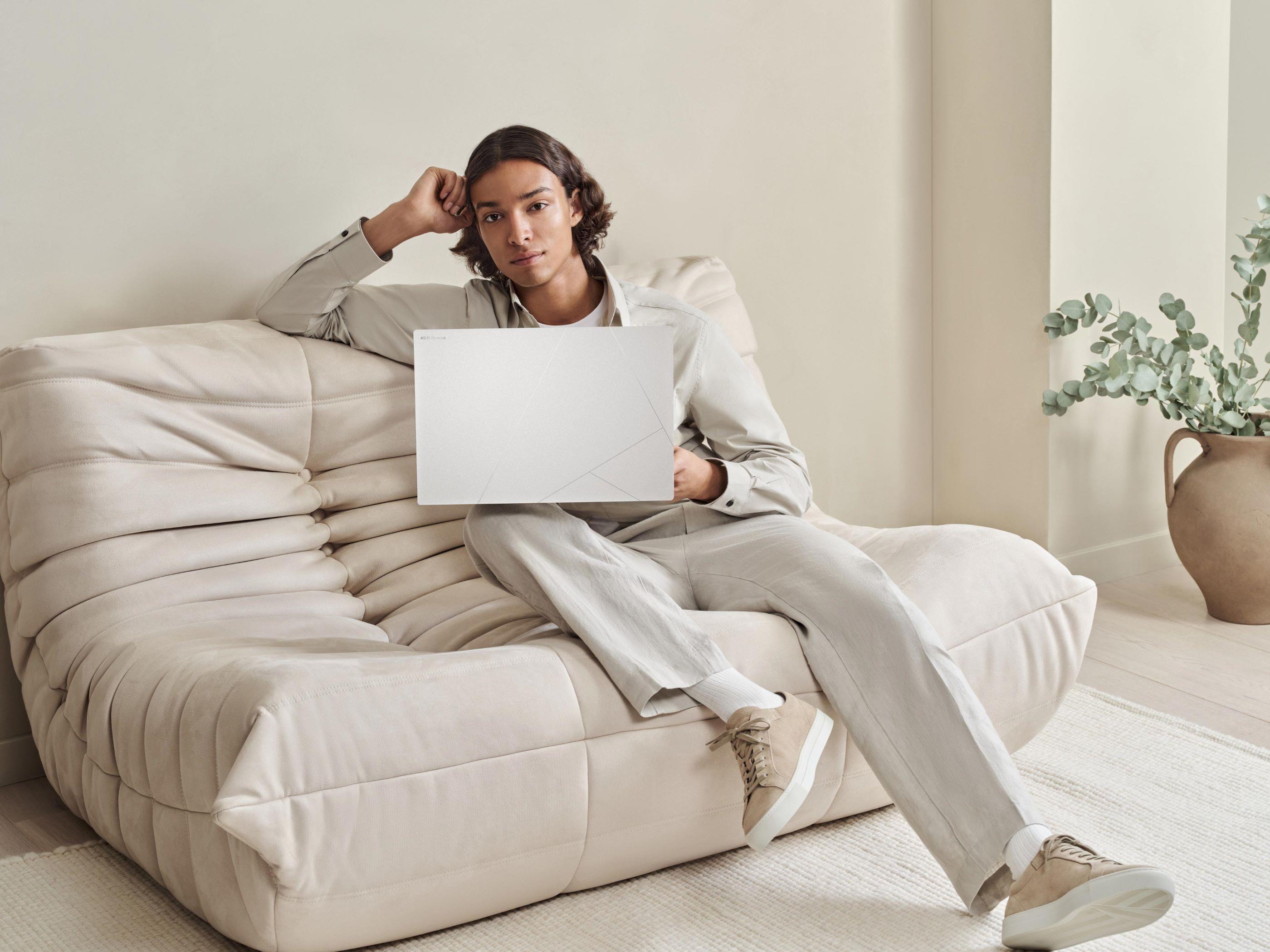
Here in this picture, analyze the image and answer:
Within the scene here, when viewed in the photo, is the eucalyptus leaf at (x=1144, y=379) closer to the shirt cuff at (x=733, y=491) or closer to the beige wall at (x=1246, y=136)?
the beige wall at (x=1246, y=136)

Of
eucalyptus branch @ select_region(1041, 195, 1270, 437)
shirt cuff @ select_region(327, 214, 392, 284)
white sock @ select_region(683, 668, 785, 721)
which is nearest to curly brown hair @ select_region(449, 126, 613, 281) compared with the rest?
shirt cuff @ select_region(327, 214, 392, 284)

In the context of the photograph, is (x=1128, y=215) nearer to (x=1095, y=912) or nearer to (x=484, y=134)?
(x=484, y=134)

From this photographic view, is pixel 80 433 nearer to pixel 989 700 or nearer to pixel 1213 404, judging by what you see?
pixel 989 700

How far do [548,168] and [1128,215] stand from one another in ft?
5.43

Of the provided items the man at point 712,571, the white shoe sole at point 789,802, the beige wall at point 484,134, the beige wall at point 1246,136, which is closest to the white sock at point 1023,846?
the man at point 712,571

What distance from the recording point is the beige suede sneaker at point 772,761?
4.50 ft

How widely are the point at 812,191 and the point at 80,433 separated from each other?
5.80 ft

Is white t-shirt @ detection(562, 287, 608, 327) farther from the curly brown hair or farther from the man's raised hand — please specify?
the man's raised hand

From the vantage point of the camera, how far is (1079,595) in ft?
5.76

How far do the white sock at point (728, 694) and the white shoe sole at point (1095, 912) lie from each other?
1.20 ft

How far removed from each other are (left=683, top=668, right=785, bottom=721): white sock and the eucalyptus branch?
147 cm

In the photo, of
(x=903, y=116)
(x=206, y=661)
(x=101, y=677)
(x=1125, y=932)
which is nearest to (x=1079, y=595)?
(x=1125, y=932)

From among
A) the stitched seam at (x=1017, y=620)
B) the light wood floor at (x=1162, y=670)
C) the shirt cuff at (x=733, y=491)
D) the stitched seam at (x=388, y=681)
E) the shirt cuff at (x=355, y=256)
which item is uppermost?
the shirt cuff at (x=355, y=256)

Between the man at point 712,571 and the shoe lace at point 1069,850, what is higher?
the man at point 712,571
